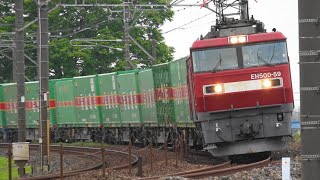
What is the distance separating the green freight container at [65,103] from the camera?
42.9 meters

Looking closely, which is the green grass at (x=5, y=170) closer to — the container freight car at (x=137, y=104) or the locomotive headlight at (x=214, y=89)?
the locomotive headlight at (x=214, y=89)

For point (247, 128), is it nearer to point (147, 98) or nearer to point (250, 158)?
point (250, 158)

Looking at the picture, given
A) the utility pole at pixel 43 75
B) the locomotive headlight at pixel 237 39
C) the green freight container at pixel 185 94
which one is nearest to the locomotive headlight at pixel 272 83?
the locomotive headlight at pixel 237 39

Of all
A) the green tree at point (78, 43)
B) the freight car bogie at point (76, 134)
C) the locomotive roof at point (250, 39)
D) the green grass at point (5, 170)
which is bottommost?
the green grass at point (5, 170)

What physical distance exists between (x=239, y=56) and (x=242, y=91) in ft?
2.89

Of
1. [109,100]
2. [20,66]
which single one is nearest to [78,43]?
[109,100]

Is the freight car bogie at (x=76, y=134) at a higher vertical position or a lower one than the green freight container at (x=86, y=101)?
lower

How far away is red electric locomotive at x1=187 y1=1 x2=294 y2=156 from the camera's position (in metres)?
18.7

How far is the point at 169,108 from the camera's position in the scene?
28.4 meters

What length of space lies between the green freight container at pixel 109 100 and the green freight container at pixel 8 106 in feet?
30.6

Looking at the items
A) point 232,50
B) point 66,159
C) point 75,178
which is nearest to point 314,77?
point 75,178

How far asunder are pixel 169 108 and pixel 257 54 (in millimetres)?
9693

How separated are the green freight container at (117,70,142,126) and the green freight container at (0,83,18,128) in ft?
40.0

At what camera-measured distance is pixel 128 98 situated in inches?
1411
